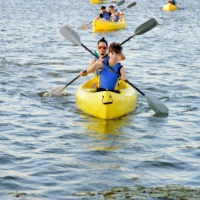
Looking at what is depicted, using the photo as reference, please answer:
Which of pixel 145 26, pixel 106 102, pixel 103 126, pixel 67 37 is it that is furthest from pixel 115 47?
pixel 145 26

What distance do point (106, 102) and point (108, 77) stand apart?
2.39ft

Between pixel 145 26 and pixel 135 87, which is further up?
pixel 145 26

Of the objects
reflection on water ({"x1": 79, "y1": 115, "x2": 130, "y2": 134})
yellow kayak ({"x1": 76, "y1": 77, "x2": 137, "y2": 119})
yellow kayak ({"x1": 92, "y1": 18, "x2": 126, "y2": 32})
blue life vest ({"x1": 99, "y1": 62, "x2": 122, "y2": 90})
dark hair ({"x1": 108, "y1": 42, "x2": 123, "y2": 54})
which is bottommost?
yellow kayak ({"x1": 92, "y1": 18, "x2": 126, "y2": 32})

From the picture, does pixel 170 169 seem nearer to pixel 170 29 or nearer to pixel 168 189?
pixel 168 189

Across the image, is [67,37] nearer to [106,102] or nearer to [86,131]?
[106,102]

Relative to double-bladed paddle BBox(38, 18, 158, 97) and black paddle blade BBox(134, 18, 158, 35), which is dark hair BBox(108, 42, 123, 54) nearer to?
double-bladed paddle BBox(38, 18, 158, 97)

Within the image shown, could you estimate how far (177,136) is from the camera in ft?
33.9

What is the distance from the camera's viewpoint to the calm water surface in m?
8.05

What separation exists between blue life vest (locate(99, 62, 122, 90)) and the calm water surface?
0.64 meters

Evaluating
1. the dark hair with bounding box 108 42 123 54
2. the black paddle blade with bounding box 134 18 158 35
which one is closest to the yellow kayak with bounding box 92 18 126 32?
the black paddle blade with bounding box 134 18 158 35

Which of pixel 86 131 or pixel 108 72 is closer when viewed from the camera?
pixel 86 131

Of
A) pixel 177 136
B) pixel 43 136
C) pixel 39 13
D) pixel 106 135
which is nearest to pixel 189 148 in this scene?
pixel 177 136

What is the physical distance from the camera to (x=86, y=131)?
1045cm

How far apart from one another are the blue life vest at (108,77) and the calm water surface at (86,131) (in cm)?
64
